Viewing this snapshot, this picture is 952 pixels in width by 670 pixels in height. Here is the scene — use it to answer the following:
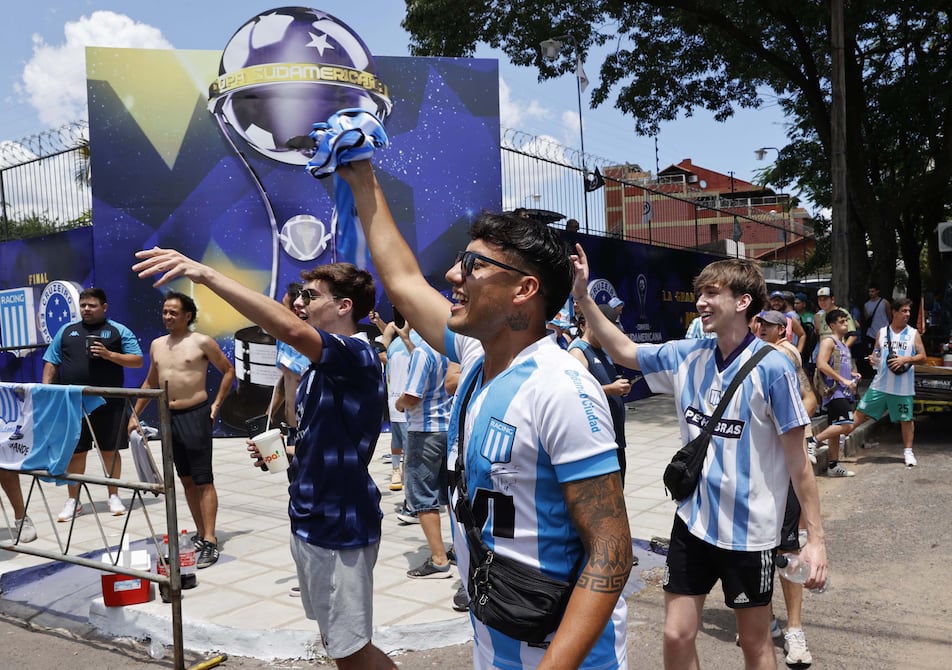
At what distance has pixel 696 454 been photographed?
137 inches

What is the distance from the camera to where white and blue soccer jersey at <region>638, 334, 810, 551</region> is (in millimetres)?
3363

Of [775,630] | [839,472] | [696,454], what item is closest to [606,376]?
[775,630]

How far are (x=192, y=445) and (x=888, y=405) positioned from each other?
26.1 ft

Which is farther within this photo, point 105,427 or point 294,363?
point 105,427

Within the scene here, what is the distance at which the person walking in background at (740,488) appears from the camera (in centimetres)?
336

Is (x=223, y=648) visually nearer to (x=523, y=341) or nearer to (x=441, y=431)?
(x=441, y=431)

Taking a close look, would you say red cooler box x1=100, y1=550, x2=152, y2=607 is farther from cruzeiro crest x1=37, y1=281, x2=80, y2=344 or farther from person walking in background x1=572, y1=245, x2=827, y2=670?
cruzeiro crest x1=37, y1=281, x2=80, y2=344

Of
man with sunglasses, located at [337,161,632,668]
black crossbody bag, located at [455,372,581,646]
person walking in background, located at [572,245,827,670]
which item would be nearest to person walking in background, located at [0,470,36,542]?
person walking in background, located at [572,245,827,670]

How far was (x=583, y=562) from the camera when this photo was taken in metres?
1.82

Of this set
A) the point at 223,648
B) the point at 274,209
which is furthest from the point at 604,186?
the point at 223,648

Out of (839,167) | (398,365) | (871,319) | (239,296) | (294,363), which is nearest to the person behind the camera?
(239,296)

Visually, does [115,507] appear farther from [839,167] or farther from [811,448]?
[839,167]

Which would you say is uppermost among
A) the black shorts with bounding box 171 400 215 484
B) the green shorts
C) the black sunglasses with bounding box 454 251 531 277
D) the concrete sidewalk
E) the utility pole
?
the utility pole

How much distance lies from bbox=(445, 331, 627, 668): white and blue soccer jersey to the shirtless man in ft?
15.4
